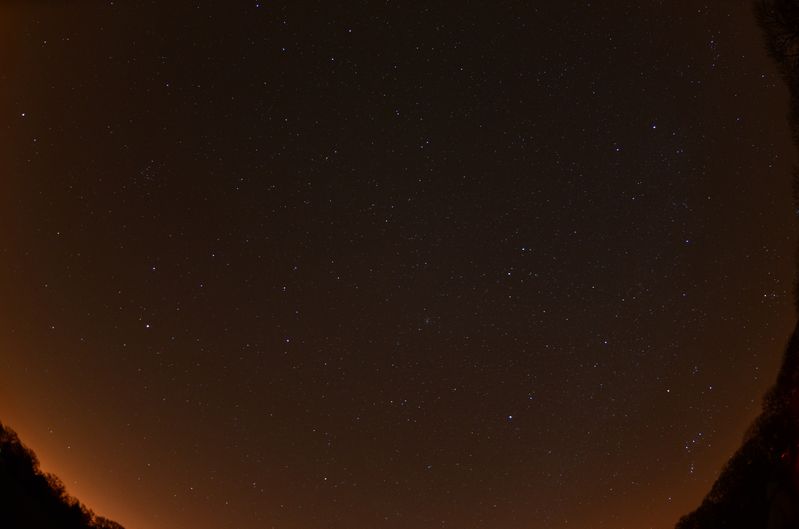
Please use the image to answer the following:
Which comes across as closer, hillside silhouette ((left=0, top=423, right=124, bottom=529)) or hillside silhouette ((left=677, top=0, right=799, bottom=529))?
hillside silhouette ((left=677, top=0, right=799, bottom=529))

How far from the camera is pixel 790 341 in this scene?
7.37m

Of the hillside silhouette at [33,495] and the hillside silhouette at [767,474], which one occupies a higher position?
the hillside silhouette at [767,474]

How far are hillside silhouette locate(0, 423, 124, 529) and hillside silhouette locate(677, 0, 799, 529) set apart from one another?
966 cm

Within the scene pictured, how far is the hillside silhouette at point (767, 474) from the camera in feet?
22.1

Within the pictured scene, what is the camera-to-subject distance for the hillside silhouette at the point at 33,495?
24.4 feet

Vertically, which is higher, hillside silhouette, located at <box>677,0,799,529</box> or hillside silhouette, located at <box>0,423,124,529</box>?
hillside silhouette, located at <box>677,0,799,529</box>

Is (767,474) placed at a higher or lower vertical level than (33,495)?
higher

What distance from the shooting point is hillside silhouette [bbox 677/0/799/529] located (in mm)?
6723

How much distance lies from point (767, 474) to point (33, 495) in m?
11.3

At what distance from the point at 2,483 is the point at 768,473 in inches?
424

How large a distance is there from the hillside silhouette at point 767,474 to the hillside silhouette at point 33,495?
9.66m

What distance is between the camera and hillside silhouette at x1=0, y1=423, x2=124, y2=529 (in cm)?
744

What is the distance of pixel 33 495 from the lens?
28.0ft

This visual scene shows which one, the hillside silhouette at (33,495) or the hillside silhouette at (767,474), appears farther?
the hillside silhouette at (33,495)
